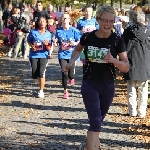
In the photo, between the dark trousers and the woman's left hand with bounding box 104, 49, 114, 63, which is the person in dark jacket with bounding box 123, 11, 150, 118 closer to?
the dark trousers

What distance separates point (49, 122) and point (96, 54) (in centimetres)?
272

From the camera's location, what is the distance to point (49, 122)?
25.7ft

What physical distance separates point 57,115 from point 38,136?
5.02 ft

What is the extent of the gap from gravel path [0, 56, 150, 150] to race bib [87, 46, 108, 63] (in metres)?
1.51

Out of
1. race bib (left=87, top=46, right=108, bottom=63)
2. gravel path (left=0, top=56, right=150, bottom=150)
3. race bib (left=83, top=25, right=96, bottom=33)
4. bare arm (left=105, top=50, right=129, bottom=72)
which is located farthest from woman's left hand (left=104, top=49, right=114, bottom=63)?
race bib (left=83, top=25, right=96, bottom=33)

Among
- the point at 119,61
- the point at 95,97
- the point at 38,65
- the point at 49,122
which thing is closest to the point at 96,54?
the point at 119,61

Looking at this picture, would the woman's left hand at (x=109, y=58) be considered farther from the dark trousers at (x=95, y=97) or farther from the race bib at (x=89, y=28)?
the race bib at (x=89, y=28)

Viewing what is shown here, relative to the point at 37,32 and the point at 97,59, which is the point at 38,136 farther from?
the point at 37,32

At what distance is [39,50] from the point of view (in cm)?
995

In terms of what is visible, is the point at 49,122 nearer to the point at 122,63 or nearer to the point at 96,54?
the point at 96,54

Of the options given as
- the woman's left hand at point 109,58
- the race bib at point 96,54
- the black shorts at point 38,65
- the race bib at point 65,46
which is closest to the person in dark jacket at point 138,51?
the race bib at point 65,46

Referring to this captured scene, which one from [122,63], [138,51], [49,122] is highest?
[122,63]

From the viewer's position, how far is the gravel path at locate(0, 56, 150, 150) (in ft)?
21.5

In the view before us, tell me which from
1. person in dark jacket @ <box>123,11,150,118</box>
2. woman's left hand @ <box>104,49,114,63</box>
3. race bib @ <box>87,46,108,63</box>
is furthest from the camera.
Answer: person in dark jacket @ <box>123,11,150,118</box>
